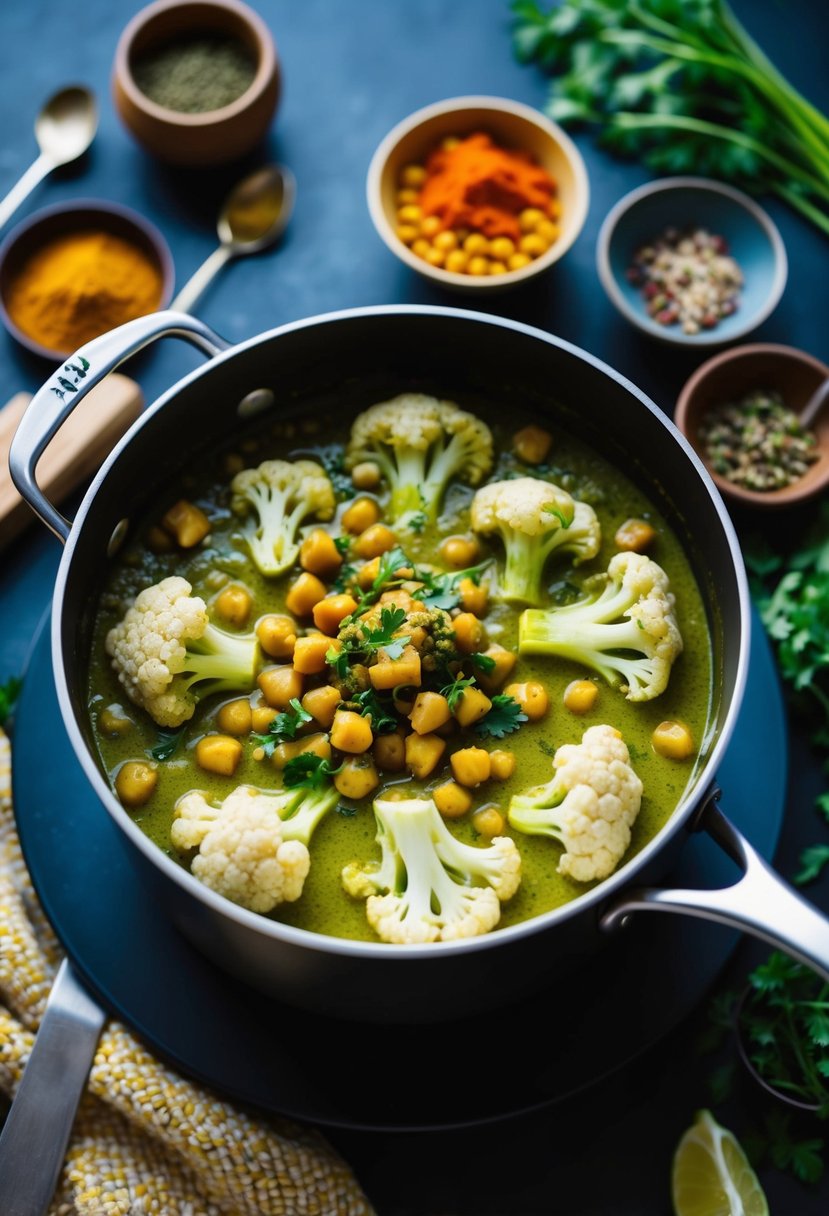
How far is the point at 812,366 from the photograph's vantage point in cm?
367

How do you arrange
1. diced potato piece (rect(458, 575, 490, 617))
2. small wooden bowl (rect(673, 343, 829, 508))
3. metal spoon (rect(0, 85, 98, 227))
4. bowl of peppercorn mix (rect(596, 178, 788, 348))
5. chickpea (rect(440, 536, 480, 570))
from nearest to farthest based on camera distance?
diced potato piece (rect(458, 575, 490, 617))
chickpea (rect(440, 536, 480, 570))
small wooden bowl (rect(673, 343, 829, 508))
bowl of peppercorn mix (rect(596, 178, 788, 348))
metal spoon (rect(0, 85, 98, 227))

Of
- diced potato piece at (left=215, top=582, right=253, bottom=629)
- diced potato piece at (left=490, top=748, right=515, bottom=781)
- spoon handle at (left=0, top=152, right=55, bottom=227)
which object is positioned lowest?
diced potato piece at (left=490, top=748, right=515, bottom=781)

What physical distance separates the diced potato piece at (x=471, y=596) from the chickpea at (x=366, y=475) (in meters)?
0.40

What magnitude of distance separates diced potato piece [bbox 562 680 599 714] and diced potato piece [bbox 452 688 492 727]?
209 mm

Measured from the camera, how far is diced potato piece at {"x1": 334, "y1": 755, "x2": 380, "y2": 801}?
9.10 ft

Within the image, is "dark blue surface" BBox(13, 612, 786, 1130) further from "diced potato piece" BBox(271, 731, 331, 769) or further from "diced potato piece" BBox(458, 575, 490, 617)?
"diced potato piece" BBox(458, 575, 490, 617)

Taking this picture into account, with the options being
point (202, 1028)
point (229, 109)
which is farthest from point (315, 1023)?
point (229, 109)

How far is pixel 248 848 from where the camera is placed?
2.60 metres

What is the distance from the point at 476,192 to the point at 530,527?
1.32 metres

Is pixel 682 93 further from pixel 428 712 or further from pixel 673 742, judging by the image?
pixel 428 712

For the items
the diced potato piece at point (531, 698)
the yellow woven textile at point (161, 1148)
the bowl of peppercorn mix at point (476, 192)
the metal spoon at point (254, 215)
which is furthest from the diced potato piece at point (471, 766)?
the metal spoon at point (254, 215)

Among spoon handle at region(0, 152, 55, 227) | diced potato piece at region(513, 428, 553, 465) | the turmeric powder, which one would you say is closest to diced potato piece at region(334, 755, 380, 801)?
diced potato piece at region(513, 428, 553, 465)

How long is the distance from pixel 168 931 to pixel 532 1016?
88cm

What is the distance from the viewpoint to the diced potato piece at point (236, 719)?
9.51 feet
